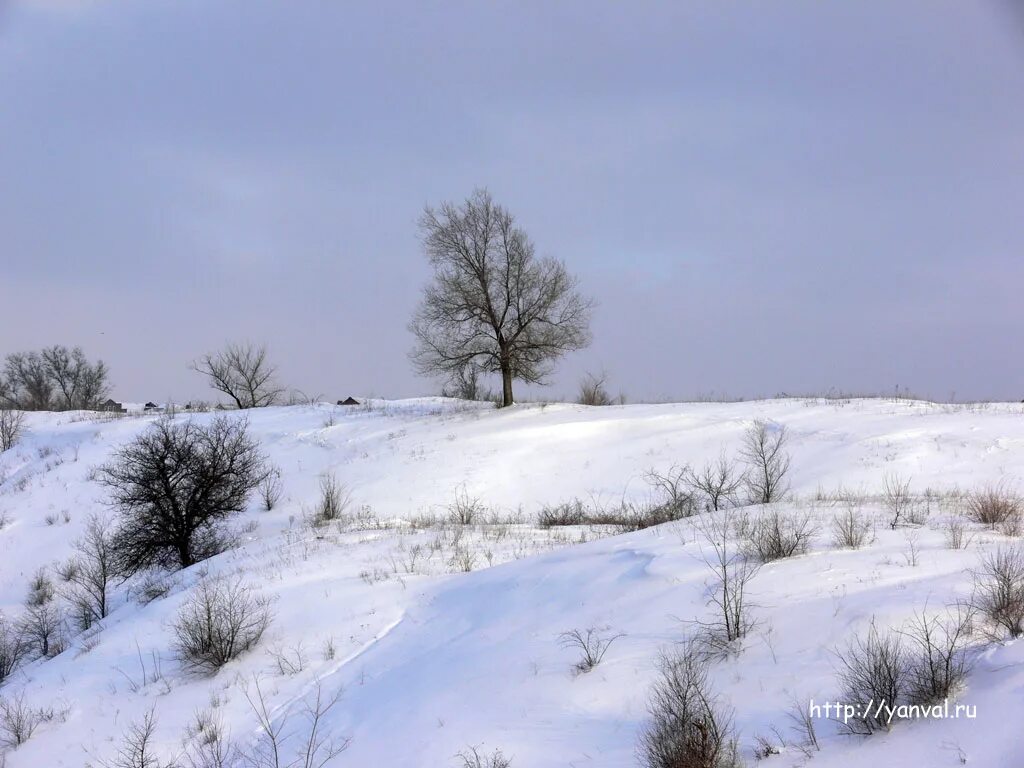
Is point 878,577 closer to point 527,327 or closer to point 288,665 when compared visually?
point 288,665

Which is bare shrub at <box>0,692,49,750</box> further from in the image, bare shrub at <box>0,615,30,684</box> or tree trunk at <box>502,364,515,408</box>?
tree trunk at <box>502,364,515,408</box>

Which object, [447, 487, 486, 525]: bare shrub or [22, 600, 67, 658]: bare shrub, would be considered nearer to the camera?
[22, 600, 67, 658]: bare shrub

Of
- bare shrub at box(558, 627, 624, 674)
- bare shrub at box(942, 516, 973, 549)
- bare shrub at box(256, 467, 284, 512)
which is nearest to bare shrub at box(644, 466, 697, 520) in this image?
bare shrub at box(942, 516, 973, 549)

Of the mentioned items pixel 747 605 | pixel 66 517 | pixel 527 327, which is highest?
pixel 527 327

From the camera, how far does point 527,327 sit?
3175 centimetres

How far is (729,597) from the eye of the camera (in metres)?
6.34

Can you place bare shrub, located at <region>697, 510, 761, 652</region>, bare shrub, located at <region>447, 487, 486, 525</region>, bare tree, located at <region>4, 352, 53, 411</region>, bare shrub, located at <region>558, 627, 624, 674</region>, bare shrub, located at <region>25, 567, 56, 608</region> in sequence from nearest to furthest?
1. bare shrub, located at <region>697, 510, 761, 652</region>
2. bare shrub, located at <region>558, 627, 624, 674</region>
3. bare shrub, located at <region>447, 487, 486, 525</region>
4. bare shrub, located at <region>25, 567, 56, 608</region>
5. bare tree, located at <region>4, 352, 53, 411</region>

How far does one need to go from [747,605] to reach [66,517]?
82.7ft

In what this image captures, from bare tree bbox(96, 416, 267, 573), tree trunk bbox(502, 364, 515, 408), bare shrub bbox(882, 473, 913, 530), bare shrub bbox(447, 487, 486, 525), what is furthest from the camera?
tree trunk bbox(502, 364, 515, 408)

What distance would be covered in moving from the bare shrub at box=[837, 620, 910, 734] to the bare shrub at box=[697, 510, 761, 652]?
998 millimetres

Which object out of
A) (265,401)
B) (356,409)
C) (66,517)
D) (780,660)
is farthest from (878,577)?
(265,401)

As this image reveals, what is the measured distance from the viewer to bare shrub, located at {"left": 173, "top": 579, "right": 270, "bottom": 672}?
8.14m

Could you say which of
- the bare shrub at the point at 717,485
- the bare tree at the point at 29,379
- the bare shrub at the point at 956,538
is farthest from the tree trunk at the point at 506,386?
the bare tree at the point at 29,379

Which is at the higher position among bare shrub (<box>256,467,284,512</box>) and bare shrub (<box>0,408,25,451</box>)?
bare shrub (<box>0,408,25,451</box>)
